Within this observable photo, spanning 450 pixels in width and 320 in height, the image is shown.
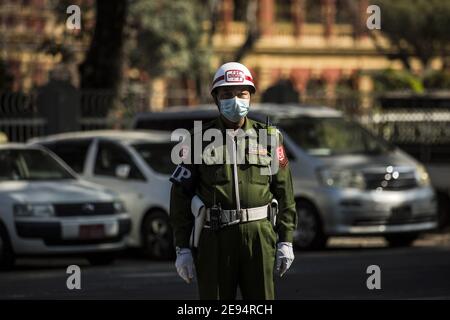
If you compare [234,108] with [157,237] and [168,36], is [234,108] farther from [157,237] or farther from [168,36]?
[168,36]

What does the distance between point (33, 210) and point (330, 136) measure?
5.02m

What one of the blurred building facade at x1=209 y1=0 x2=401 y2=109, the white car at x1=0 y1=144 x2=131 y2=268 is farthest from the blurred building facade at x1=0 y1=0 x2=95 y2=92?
the white car at x1=0 y1=144 x2=131 y2=268

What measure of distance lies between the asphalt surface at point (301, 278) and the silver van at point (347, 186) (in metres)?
0.37

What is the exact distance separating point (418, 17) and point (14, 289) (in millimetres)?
43787

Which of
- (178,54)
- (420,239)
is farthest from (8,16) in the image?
(420,239)

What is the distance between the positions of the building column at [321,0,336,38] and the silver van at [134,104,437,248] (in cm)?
5263

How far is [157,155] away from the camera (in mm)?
18984

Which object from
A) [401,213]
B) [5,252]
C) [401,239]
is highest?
[401,213]

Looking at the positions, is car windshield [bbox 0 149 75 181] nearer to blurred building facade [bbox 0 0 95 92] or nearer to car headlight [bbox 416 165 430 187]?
car headlight [bbox 416 165 430 187]

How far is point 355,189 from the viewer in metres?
18.9

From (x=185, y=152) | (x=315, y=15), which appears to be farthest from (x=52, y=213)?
(x=315, y=15)

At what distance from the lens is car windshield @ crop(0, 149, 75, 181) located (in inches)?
686

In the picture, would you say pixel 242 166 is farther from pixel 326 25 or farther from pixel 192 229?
pixel 326 25

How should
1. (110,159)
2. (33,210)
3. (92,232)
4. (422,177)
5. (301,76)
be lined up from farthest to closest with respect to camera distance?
(301,76)
(422,177)
(110,159)
(92,232)
(33,210)
